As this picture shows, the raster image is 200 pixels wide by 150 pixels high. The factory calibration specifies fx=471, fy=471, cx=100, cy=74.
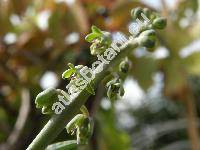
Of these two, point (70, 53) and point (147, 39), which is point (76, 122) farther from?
point (70, 53)

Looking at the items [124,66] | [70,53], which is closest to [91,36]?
[124,66]

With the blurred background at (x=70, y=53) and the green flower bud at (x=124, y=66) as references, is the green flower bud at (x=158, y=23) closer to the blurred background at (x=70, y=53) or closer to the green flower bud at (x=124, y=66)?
the green flower bud at (x=124, y=66)

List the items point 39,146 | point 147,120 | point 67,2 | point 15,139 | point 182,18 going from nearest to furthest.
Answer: point 39,146 < point 15,139 < point 67,2 < point 182,18 < point 147,120

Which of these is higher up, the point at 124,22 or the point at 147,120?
the point at 147,120

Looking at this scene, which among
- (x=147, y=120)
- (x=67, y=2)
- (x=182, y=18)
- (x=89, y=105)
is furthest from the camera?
(x=147, y=120)

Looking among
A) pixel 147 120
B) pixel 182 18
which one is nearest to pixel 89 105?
pixel 182 18

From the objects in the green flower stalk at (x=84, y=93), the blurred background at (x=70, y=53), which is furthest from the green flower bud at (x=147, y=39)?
the blurred background at (x=70, y=53)

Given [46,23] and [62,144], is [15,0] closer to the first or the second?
→ [46,23]

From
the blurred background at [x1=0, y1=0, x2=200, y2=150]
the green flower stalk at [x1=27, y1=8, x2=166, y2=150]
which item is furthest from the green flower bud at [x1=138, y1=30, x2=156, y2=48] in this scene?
the blurred background at [x1=0, y1=0, x2=200, y2=150]
